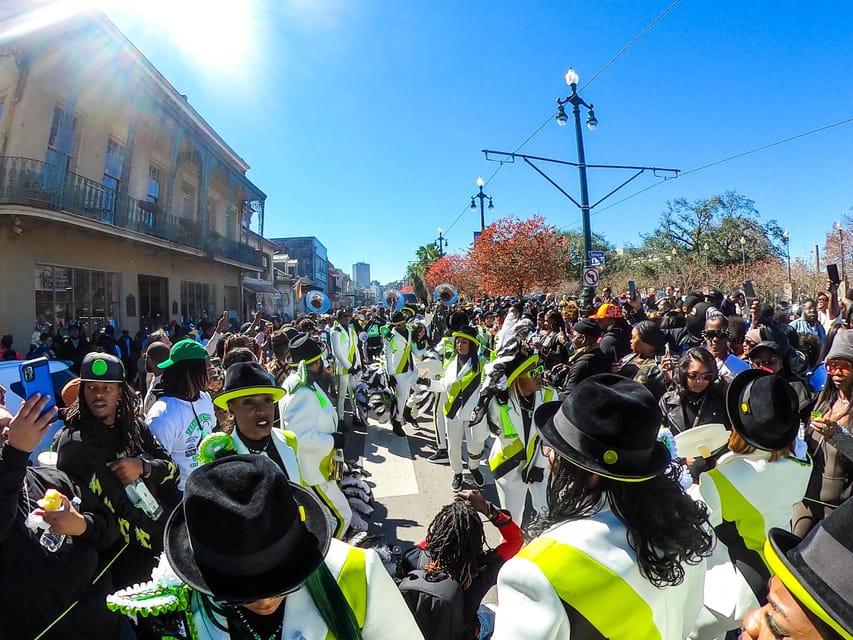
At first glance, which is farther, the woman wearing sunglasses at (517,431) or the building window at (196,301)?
the building window at (196,301)

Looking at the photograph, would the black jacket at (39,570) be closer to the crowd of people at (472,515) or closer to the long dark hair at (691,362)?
the crowd of people at (472,515)

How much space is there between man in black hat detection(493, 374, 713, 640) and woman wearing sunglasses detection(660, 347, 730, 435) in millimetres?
2168

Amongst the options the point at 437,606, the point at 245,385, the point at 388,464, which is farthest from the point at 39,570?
the point at 388,464

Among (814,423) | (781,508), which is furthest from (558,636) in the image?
(814,423)

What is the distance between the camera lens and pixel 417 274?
56.4 m

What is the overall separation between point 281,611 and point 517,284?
20585 mm

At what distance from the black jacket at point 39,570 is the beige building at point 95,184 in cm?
1228

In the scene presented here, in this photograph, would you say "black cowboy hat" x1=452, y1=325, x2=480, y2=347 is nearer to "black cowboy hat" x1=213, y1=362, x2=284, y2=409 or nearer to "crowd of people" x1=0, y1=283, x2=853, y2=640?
"crowd of people" x1=0, y1=283, x2=853, y2=640

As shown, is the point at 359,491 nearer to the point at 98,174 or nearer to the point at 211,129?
the point at 98,174

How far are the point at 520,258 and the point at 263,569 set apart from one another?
2079cm

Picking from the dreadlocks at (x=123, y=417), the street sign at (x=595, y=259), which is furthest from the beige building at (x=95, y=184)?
the street sign at (x=595, y=259)

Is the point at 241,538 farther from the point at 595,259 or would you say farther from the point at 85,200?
the point at 85,200

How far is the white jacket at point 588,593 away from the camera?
1276 millimetres

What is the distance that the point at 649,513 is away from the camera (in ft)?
4.78
